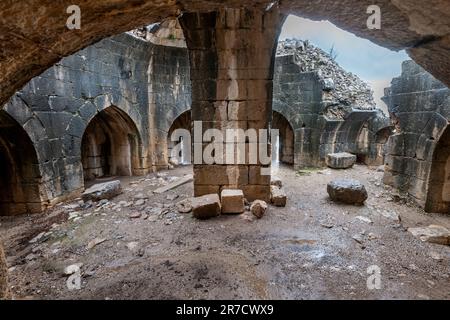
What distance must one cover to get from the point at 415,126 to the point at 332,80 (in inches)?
175

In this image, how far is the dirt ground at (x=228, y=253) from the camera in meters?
2.25

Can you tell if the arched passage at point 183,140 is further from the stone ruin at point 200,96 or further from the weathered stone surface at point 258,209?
the weathered stone surface at point 258,209

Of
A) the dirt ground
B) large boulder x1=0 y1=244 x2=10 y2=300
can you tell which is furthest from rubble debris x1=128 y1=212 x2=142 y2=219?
large boulder x1=0 y1=244 x2=10 y2=300

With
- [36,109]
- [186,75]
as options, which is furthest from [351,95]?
[36,109]

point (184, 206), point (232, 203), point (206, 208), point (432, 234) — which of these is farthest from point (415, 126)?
point (184, 206)

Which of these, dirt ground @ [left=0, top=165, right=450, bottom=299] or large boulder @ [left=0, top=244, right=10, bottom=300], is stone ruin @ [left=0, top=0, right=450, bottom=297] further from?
dirt ground @ [left=0, top=165, right=450, bottom=299]

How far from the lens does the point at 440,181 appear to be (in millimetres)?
4332

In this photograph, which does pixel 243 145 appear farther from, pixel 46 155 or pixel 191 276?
pixel 46 155

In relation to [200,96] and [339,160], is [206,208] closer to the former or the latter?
[200,96]

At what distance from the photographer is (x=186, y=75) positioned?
27.5 ft

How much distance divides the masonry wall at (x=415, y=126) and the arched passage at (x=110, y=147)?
7.20 meters

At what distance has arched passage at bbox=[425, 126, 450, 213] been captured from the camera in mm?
4258

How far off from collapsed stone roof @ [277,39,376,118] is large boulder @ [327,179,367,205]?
4371 millimetres
